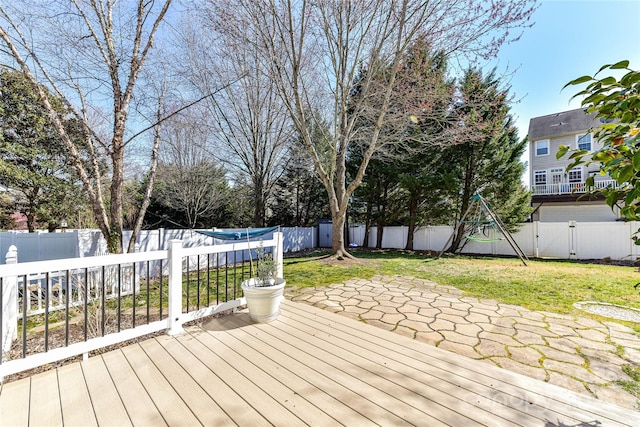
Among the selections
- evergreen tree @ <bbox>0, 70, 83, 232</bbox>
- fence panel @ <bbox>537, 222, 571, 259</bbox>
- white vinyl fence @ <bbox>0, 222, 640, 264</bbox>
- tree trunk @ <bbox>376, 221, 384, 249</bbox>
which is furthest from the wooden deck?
tree trunk @ <bbox>376, 221, 384, 249</bbox>

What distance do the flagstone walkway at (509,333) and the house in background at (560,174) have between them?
1266cm

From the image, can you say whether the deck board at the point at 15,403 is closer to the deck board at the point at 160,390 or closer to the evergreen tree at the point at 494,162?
the deck board at the point at 160,390

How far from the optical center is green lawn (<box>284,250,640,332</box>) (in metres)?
4.16

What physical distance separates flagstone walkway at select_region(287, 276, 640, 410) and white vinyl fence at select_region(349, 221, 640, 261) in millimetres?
6339

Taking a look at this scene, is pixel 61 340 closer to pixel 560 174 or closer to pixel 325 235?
pixel 325 235

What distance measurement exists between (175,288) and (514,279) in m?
6.03

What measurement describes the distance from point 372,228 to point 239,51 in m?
8.35

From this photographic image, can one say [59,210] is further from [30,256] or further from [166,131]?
[166,131]

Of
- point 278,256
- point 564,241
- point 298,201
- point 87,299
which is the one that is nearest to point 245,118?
point 298,201

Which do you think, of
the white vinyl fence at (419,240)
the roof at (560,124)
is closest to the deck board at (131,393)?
the white vinyl fence at (419,240)

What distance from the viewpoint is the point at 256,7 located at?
5840 mm

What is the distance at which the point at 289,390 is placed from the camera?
1.89 metres

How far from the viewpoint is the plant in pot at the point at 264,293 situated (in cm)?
304

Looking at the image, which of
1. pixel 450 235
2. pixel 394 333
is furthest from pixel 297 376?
pixel 450 235
